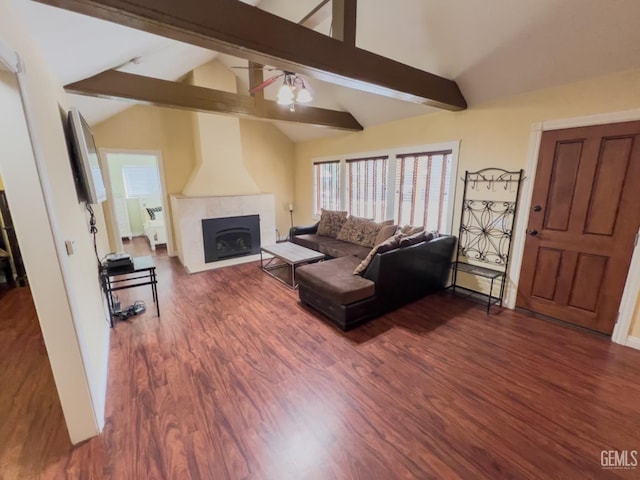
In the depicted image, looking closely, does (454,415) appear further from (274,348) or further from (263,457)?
(274,348)

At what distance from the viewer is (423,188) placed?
13.4ft

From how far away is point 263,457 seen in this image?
1520 mm

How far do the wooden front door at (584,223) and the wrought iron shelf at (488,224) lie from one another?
0.22 metres

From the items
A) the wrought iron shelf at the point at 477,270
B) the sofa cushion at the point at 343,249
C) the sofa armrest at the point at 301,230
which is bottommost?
the wrought iron shelf at the point at 477,270

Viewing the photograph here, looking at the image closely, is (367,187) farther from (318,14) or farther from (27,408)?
(27,408)

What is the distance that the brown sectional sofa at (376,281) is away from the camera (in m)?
2.77

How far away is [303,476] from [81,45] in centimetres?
317

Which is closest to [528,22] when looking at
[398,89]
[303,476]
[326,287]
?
[398,89]

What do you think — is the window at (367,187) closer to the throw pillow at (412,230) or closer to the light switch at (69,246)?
the throw pillow at (412,230)

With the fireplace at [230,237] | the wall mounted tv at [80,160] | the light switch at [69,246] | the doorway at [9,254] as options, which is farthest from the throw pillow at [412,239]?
the doorway at [9,254]

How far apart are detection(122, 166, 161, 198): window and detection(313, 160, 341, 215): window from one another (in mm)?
4212

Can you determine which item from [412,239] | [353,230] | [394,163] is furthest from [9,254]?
[394,163]

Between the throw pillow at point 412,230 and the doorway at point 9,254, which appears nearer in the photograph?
the throw pillow at point 412,230

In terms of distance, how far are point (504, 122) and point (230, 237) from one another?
4.53 m
